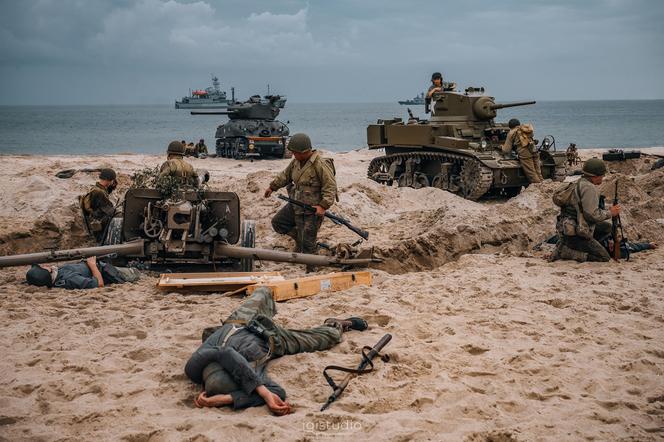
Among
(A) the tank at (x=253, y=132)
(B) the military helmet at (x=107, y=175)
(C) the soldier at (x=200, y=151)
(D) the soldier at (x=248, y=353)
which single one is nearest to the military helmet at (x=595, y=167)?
(D) the soldier at (x=248, y=353)

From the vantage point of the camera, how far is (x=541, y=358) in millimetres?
6027

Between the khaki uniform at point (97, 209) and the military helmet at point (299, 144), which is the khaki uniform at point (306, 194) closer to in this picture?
the military helmet at point (299, 144)

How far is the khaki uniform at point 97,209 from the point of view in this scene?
998cm

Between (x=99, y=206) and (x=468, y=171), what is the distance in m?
9.06

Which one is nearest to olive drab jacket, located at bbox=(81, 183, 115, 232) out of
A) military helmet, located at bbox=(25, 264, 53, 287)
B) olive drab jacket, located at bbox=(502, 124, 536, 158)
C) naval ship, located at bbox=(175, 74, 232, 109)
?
military helmet, located at bbox=(25, 264, 53, 287)

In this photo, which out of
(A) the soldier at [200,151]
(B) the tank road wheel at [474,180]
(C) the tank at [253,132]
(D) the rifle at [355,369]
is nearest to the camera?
(D) the rifle at [355,369]

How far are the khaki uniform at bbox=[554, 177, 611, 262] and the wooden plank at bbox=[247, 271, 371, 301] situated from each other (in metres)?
2.59

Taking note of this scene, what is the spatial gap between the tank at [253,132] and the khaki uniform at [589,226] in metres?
18.5

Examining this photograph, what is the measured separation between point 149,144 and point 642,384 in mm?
50276

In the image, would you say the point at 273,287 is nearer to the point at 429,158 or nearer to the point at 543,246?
the point at 543,246

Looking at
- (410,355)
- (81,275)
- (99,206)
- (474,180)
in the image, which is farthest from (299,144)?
(474,180)

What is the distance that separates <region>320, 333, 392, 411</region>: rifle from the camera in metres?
5.25

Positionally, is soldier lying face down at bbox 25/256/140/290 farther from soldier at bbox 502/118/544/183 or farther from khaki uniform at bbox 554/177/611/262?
soldier at bbox 502/118/544/183

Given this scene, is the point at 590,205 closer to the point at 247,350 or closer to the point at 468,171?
the point at 247,350
